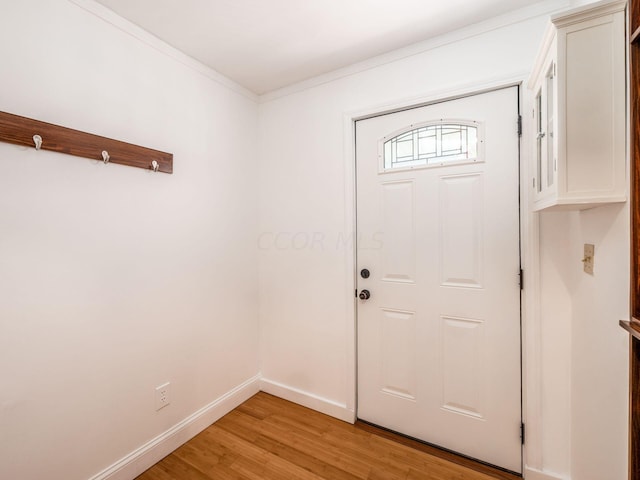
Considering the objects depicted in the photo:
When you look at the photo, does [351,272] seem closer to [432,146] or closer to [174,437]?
[432,146]

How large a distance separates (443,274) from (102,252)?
6.23 feet

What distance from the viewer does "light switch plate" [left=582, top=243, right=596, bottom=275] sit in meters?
1.16

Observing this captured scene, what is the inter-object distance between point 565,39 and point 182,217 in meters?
2.02

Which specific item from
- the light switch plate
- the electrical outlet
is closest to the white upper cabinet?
the light switch plate

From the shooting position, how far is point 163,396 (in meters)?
1.74

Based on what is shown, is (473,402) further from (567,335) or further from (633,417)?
(633,417)

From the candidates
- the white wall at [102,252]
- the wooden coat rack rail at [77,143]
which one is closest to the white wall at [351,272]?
the white wall at [102,252]

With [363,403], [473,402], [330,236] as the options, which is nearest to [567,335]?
[473,402]

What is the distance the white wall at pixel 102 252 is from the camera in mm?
1216

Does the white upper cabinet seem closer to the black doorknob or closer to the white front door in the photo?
the white front door

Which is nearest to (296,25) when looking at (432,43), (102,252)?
(432,43)

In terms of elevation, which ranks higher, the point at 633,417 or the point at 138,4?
the point at 138,4

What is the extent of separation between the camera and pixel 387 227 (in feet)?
6.24

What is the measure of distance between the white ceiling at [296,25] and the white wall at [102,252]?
0.18 meters
